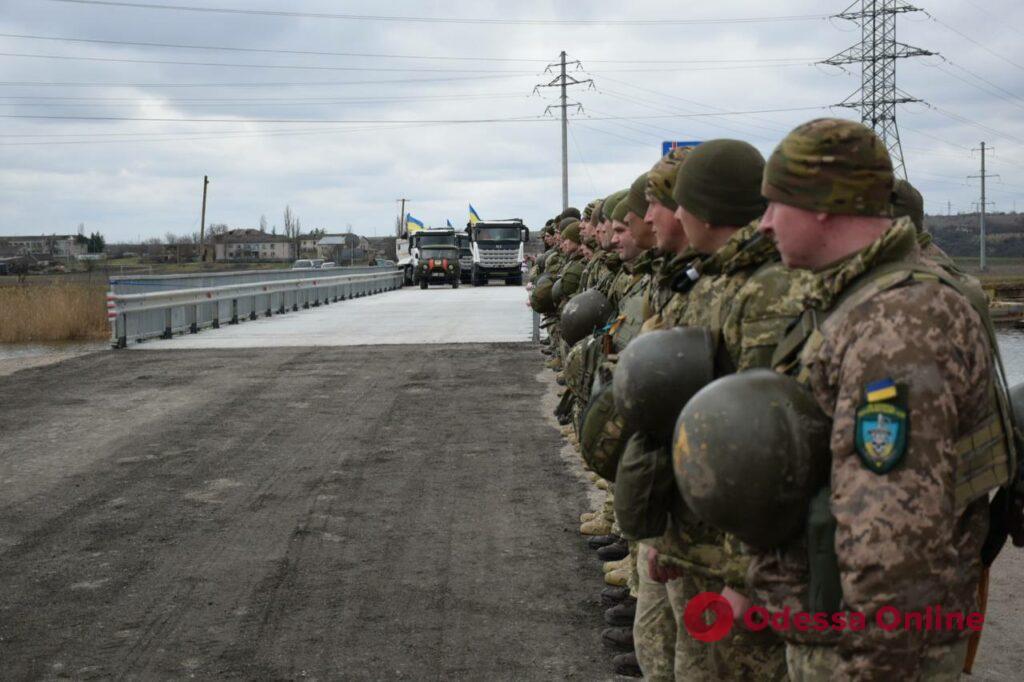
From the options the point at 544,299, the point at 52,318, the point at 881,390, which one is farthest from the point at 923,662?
the point at 52,318

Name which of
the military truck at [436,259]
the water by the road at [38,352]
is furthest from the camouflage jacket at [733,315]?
the military truck at [436,259]

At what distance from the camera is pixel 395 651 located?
17.9 feet

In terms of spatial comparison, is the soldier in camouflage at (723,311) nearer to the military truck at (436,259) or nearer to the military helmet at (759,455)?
the military helmet at (759,455)

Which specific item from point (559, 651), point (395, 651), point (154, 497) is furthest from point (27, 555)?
point (559, 651)

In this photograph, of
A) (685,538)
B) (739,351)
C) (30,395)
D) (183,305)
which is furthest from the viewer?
(183,305)

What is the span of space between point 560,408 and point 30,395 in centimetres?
907

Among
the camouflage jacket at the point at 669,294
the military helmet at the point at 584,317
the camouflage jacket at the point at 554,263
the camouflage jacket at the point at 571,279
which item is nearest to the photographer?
the camouflage jacket at the point at 669,294

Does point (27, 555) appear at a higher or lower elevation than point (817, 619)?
lower

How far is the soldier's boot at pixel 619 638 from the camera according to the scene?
217 inches

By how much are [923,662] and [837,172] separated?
1.08 meters

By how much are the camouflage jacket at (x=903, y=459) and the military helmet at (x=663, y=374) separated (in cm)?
73

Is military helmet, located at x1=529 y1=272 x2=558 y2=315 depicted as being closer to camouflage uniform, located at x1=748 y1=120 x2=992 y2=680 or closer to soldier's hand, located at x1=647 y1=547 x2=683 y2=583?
soldier's hand, located at x1=647 y1=547 x2=683 y2=583

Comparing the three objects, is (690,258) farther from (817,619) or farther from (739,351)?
(817,619)

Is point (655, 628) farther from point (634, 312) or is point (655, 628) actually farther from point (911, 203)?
point (911, 203)
